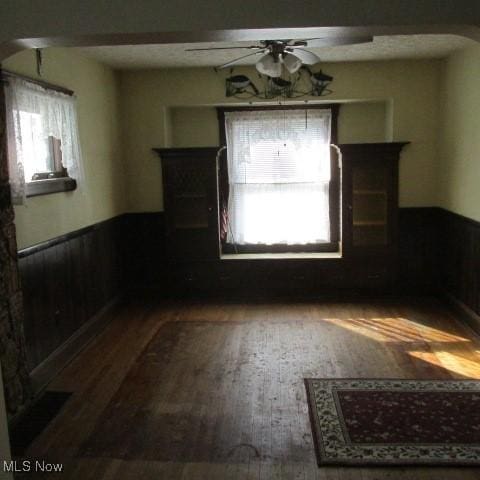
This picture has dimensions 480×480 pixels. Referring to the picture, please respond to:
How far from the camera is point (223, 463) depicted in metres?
2.78

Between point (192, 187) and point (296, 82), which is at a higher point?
point (296, 82)

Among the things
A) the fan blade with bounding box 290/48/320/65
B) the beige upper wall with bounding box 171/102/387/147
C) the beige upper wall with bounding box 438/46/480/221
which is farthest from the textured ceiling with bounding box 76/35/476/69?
the fan blade with bounding box 290/48/320/65

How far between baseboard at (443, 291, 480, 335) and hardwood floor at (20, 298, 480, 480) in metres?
0.08

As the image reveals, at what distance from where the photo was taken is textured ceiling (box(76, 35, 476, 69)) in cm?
457

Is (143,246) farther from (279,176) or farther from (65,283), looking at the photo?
(65,283)

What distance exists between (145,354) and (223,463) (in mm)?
1726

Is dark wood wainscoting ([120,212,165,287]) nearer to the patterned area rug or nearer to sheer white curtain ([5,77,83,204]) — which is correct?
sheer white curtain ([5,77,83,204])

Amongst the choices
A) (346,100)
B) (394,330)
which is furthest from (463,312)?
(346,100)

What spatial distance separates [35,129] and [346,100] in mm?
3284

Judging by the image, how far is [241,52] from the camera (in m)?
4.77

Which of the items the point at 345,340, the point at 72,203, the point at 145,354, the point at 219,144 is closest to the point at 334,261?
the point at 345,340

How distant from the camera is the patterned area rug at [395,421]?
9.16ft

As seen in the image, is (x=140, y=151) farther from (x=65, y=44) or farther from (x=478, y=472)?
(x=478, y=472)

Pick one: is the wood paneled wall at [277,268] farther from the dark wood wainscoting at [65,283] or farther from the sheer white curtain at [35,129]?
the sheer white curtain at [35,129]
